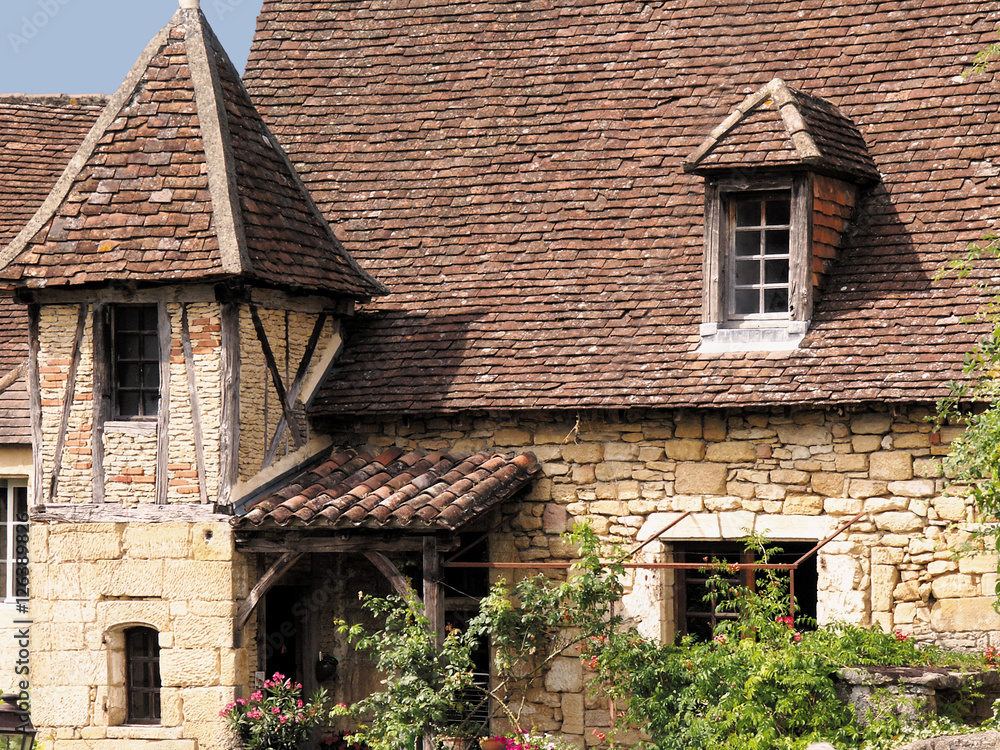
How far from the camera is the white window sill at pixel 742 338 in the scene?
1117 cm

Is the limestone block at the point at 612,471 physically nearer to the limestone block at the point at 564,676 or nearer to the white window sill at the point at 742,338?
the white window sill at the point at 742,338

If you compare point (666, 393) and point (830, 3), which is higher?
point (830, 3)

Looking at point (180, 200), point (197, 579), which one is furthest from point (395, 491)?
point (180, 200)

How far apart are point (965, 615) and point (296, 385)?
561cm

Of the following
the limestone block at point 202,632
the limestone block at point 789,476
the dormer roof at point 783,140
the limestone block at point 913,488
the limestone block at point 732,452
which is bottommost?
the limestone block at point 202,632

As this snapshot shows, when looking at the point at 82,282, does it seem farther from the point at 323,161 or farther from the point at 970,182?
the point at 970,182

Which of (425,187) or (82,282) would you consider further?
(425,187)

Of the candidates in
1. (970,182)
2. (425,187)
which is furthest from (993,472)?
Answer: (425,187)

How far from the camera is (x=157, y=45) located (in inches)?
478

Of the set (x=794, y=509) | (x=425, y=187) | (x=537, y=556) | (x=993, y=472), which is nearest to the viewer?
(x=993, y=472)

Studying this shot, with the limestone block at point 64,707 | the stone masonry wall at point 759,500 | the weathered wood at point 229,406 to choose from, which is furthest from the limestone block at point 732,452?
the limestone block at point 64,707

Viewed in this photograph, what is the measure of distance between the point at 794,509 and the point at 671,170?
134 inches

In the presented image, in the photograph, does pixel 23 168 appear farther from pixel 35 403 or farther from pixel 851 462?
pixel 851 462

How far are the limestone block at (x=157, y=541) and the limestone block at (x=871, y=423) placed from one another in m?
5.21
